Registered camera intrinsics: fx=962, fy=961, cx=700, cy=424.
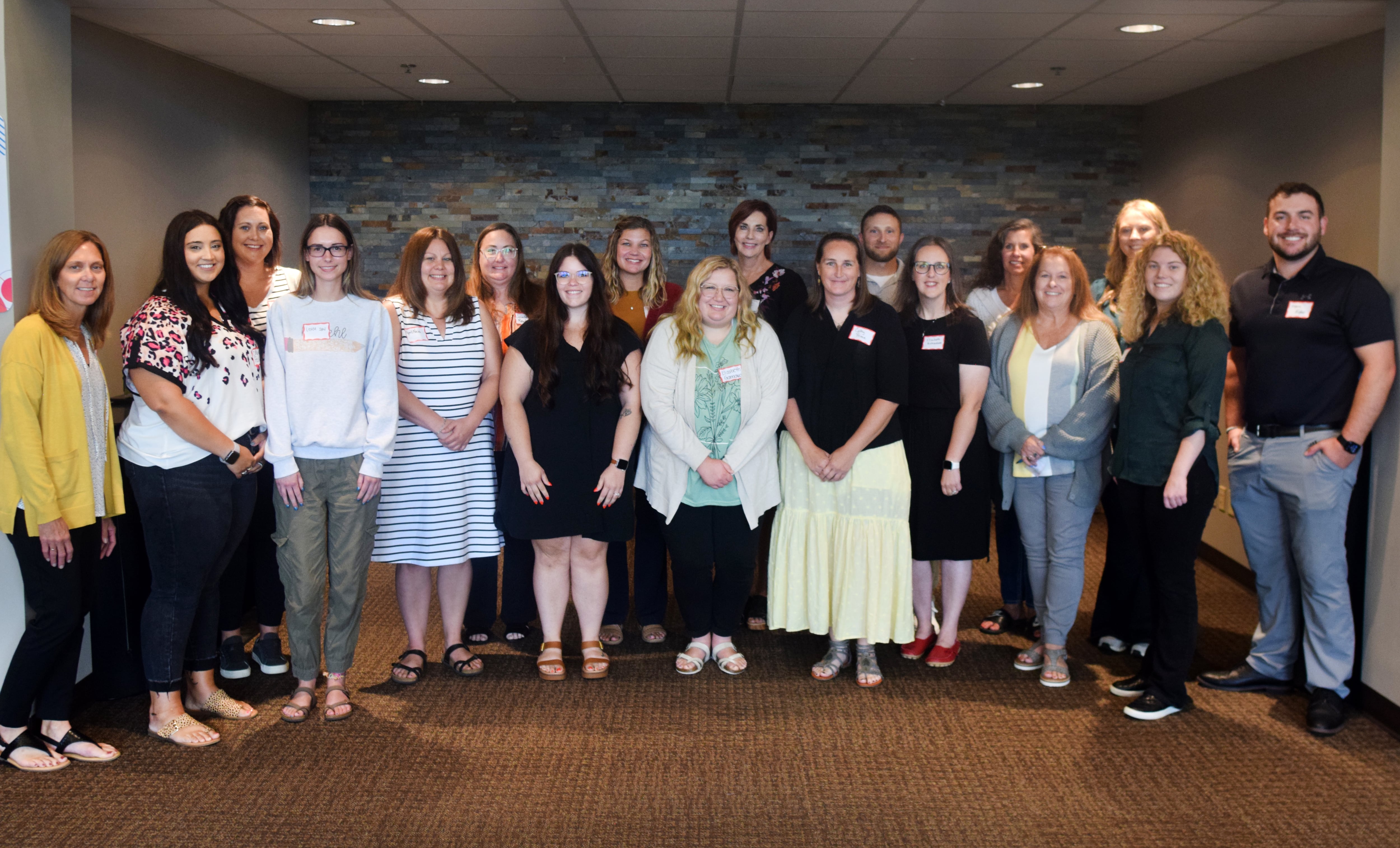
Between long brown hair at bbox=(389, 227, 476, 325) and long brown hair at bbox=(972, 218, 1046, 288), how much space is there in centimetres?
222

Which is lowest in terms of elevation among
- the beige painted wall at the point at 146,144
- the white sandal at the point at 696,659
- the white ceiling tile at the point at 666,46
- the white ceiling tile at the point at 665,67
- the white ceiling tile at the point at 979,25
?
the white sandal at the point at 696,659

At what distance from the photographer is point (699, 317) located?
3480mm

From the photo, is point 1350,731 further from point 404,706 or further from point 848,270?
point 404,706

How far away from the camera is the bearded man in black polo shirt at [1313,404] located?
10.6 ft

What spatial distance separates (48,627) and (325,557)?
2.61ft

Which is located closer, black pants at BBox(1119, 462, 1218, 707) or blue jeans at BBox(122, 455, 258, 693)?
blue jeans at BBox(122, 455, 258, 693)

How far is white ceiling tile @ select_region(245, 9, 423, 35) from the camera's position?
14.0ft

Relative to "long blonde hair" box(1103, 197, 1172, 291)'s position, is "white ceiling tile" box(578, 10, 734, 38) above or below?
above

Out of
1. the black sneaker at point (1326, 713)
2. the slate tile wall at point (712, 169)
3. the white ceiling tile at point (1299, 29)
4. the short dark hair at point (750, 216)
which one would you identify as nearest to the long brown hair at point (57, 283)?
the short dark hair at point (750, 216)

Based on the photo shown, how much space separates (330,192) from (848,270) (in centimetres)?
488

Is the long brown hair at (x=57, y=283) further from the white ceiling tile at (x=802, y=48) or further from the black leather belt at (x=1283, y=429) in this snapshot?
the black leather belt at (x=1283, y=429)

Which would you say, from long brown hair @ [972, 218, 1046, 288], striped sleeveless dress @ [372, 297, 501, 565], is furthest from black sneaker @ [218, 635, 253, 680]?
long brown hair @ [972, 218, 1046, 288]

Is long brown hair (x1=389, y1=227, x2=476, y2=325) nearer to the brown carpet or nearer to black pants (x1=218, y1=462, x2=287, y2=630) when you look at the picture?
black pants (x1=218, y1=462, x2=287, y2=630)

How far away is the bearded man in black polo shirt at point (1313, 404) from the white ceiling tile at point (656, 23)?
2.48 metres
